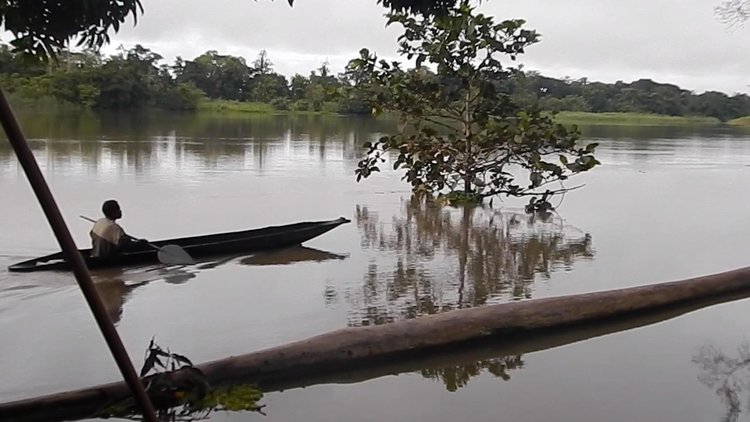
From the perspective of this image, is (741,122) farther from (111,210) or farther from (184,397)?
(184,397)

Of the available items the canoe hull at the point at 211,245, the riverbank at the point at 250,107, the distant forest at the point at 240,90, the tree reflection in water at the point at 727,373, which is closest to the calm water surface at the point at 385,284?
the tree reflection in water at the point at 727,373

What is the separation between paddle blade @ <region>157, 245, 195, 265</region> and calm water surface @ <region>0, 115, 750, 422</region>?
0.16 metres

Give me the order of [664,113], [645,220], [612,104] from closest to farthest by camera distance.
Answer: [645,220], [612,104], [664,113]

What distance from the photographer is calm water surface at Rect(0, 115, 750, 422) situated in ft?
19.0

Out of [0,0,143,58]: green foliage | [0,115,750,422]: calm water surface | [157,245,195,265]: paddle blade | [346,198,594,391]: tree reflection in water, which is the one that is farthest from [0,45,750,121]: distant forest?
[0,0,143,58]: green foliage

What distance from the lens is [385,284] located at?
888cm

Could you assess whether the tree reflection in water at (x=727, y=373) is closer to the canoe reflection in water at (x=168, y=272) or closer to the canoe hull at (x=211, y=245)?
the canoe reflection in water at (x=168, y=272)

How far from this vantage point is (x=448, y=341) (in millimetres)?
6312

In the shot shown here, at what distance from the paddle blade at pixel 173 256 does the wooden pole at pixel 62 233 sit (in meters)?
6.41

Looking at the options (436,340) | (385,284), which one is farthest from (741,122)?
(436,340)

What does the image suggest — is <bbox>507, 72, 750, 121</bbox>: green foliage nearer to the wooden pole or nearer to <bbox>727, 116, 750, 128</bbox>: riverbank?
<bbox>727, 116, 750, 128</bbox>: riverbank

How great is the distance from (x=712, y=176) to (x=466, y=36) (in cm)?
1121

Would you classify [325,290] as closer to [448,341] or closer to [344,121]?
[448,341]

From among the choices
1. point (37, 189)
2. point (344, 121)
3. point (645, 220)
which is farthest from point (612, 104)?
point (37, 189)
